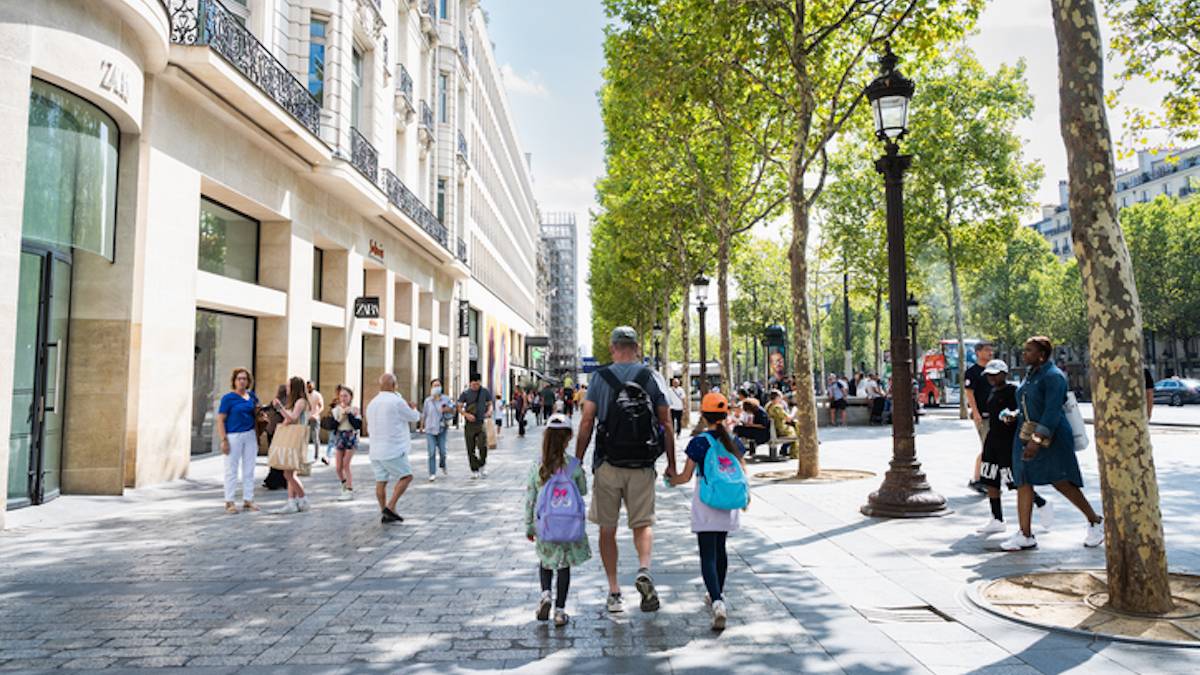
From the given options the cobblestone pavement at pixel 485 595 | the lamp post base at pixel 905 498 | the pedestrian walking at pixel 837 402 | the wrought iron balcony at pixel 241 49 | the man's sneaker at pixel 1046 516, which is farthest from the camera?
the pedestrian walking at pixel 837 402

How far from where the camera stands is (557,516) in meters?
4.72

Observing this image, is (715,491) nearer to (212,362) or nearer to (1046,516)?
(1046,516)

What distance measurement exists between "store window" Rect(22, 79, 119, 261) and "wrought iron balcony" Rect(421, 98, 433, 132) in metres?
17.0

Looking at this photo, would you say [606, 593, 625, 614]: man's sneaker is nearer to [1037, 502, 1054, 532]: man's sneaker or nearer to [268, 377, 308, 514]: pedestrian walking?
[1037, 502, 1054, 532]: man's sneaker

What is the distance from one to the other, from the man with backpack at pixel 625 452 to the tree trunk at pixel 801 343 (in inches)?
287

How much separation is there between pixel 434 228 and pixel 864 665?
81.9 feet

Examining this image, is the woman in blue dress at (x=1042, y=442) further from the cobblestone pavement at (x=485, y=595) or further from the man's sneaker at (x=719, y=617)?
the man's sneaker at (x=719, y=617)

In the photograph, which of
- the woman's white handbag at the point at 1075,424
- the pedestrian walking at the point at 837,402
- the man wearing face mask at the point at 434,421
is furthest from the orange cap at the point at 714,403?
the pedestrian walking at the point at 837,402

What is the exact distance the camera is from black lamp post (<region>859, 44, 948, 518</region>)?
8312 millimetres

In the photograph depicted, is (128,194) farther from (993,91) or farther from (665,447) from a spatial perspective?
(993,91)

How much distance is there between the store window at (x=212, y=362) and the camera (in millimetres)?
14492

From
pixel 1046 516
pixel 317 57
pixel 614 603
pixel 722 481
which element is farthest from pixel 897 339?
pixel 317 57

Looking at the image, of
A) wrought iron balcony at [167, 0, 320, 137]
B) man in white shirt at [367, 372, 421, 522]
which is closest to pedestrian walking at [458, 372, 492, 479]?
man in white shirt at [367, 372, 421, 522]

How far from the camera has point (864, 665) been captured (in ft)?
12.6
